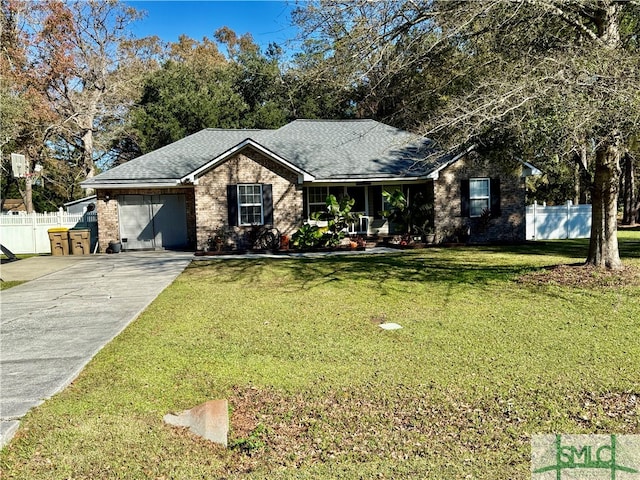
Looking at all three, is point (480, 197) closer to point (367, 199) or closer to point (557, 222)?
point (367, 199)

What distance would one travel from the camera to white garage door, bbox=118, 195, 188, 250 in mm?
19766

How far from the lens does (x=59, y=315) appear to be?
8602 mm

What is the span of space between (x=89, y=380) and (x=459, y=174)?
16.9 meters

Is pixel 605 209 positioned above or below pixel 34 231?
above

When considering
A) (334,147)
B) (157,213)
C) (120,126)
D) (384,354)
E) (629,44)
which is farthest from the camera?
(120,126)

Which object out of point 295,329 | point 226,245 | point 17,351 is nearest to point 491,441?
point 295,329

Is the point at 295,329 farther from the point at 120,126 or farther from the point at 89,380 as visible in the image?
the point at 120,126

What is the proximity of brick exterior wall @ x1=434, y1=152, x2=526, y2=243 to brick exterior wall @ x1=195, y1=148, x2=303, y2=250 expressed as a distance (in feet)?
18.4

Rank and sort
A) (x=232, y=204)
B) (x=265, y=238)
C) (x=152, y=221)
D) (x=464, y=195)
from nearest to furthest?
(x=232, y=204) → (x=265, y=238) → (x=464, y=195) → (x=152, y=221)

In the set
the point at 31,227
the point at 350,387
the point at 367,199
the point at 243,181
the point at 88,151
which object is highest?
the point at 88,151

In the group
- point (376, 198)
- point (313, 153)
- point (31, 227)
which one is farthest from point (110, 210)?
point (376, 198)

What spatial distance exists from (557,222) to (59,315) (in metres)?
20.6

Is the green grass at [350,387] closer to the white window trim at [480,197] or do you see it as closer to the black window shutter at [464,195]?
the black window shutter at [464,195]

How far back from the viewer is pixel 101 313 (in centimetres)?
866
